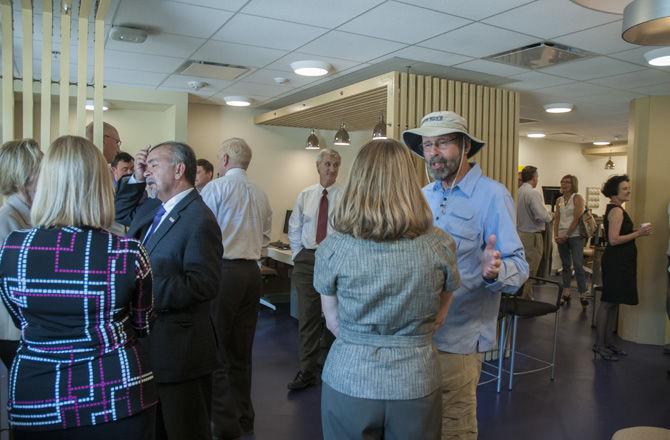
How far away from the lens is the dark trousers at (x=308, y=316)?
4.43m

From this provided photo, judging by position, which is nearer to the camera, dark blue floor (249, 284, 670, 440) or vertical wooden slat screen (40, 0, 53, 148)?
vertical wooden slat screen (40, 0, 53, 148)

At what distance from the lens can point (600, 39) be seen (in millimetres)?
3975

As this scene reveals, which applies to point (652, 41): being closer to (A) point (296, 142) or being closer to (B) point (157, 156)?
(B) point (157, 156)

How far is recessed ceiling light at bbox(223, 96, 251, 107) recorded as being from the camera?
6858mm

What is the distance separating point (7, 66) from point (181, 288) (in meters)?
2.05

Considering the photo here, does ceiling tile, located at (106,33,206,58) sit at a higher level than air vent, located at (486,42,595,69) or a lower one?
higher

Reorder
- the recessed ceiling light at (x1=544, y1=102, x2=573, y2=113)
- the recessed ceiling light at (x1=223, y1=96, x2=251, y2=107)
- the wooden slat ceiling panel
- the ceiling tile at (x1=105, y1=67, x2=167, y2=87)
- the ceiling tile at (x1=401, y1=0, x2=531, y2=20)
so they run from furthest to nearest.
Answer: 1. the recessed ceiling light at (x1=223, y1=96, x2=251, y2=107)
2. the recessed ceiling light at (x1=544, y1=102, x2=573, y2=113)
3. the wooden slat ceiling panel
4. the ceiling tile at (x1=105, y1=67, x2=167, y2=87)
5. the ceiling tile at (x1=401, y1=0, x2=531, y2=20)

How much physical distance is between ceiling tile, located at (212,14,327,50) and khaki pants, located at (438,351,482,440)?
2.66 meters

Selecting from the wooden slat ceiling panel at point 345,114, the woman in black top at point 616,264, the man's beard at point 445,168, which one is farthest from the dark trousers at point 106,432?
the woman in black top at point 616,264

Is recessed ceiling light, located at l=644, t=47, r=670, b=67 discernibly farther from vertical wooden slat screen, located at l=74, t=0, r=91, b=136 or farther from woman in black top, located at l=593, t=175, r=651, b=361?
vertical wooden slat screen, located at l=74, t=0, r=91, b=136

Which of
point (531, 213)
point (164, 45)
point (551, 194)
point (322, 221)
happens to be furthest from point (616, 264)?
point (551, 194)

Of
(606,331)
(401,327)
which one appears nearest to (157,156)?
(401,327)

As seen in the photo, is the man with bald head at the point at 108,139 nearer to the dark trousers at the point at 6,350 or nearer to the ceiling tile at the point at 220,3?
the ceiling tile at the point at 220,3

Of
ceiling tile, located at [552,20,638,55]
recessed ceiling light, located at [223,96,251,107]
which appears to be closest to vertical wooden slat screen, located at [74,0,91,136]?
ceiling tile, located at [552,20,638,55]
